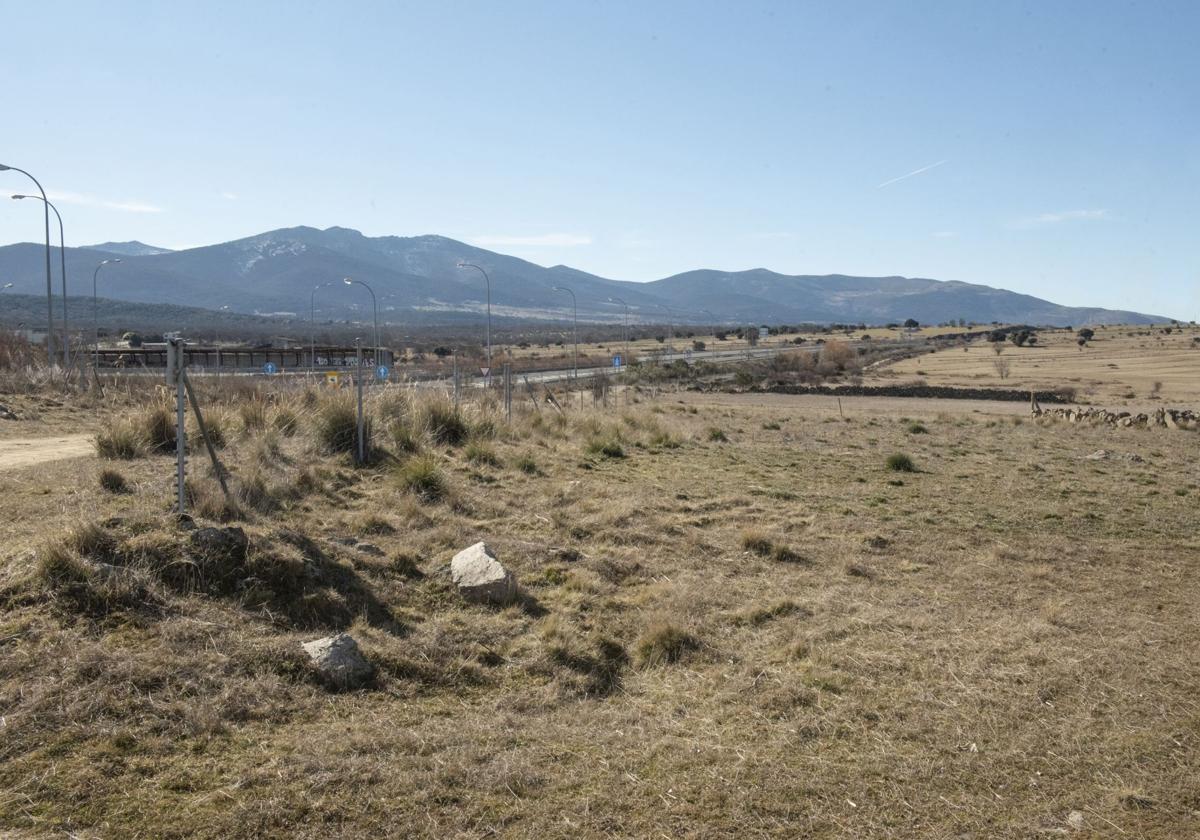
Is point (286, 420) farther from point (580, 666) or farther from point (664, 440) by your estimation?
point (580, 666)

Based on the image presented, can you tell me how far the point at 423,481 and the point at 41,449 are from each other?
7.27 meters

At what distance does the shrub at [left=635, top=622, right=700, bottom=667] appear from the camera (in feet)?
27.8

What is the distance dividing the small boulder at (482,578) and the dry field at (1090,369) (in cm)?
4353

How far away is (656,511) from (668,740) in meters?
7.90

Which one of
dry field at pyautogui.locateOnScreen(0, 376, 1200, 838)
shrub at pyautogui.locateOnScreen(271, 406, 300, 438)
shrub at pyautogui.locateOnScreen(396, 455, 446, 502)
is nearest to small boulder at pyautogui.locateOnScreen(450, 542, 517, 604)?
dry field at pyautogui.locateOnScreen(0, 376, 1200, 838)

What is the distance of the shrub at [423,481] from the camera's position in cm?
1388

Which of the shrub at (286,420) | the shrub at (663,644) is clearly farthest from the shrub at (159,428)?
the shrub at (663,644)

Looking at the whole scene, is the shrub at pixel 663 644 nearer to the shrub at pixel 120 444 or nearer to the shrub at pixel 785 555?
the shrub at pixel 785 555

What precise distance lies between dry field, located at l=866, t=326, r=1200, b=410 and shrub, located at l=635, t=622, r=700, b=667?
4343cm

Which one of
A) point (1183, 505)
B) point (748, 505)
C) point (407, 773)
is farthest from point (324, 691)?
point (1183, 505)

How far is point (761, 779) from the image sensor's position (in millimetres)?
6062

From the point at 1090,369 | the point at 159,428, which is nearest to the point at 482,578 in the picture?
the point at 159,428

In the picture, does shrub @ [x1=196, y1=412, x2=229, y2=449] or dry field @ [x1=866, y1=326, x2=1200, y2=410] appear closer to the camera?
shrub @ [x1=196, y1=412, x2=229, y2=449]

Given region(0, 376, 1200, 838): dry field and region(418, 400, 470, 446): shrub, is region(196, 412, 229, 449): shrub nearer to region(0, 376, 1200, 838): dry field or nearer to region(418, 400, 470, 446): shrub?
region(0, 376, 1200, 838): dry field
